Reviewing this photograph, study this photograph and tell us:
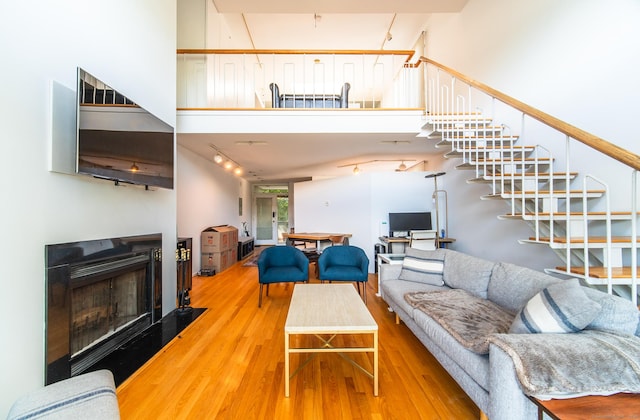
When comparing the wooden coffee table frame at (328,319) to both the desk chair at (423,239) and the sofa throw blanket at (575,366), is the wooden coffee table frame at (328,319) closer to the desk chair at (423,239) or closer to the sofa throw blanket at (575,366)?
the sofa throw blanket at (575,366)

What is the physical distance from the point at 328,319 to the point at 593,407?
1389 mm

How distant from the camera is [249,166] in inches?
267

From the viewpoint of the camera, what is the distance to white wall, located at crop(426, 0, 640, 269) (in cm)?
222

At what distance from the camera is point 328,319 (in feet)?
6.40

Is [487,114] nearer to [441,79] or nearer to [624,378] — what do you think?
[441,79]

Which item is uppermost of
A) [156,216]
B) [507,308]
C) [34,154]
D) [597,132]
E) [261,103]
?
[261,103]

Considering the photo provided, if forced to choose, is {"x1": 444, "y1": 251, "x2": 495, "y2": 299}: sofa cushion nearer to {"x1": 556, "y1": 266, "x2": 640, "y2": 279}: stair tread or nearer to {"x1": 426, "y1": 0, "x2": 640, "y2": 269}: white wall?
{"x1": 556, "y1": 266, "x2": 640, "y2": 279}: stair tread

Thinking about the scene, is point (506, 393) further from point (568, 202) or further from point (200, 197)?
point (200, 197)

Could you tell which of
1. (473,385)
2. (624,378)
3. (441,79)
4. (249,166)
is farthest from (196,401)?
(441,79)

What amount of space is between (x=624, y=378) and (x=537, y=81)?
3.19 metres

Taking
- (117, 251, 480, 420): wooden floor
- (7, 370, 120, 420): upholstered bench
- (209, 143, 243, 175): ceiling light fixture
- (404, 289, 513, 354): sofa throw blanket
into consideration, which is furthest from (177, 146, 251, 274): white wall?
(404, 289, 513, 354): sofa throw blanket

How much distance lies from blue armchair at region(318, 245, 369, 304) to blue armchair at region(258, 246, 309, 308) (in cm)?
26

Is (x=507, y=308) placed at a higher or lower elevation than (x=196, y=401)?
higher

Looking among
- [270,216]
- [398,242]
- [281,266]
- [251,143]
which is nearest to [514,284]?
[281,266]
